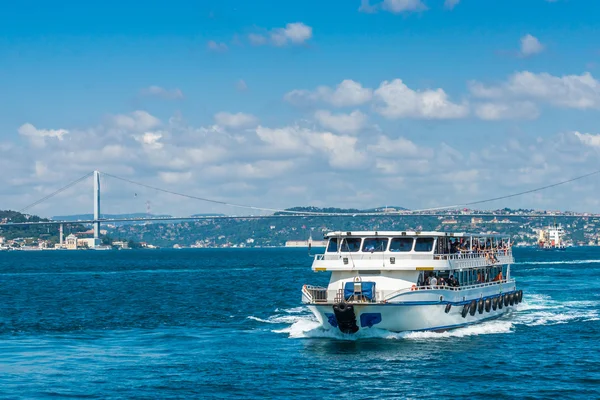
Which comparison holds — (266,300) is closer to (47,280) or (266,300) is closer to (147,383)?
(147,383)

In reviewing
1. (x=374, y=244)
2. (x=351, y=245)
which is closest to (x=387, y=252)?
(x=374, y=244)

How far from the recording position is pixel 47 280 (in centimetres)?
10938

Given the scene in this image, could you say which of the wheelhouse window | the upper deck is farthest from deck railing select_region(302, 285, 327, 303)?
the wheelhouse window

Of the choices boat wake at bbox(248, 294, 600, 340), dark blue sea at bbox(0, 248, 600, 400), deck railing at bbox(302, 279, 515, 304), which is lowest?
dark blue sea at bbox(0, 248, 600, 400)

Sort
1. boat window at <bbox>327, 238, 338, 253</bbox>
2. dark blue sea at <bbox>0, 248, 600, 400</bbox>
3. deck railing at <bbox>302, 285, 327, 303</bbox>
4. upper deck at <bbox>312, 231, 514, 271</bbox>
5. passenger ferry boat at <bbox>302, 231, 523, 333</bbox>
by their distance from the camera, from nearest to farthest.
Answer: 1. dark blue sea at <bbox>0, 248, 600, 400</bbox>
2. passenger ferry boat at <bbox>302, 231, 523, 333</bbox>
3. deck railing at <bbox>302, 285, 327, 303</bbox>
4. upper deck at <bbox>312, 231, 514, 271</bbox>
5. boat window at <bbox>327, 238, 338, 253</bbox>

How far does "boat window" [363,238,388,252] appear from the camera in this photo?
46875 millimetres

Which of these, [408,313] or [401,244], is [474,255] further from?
[408,313]

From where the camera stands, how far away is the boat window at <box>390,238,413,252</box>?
4692 cm

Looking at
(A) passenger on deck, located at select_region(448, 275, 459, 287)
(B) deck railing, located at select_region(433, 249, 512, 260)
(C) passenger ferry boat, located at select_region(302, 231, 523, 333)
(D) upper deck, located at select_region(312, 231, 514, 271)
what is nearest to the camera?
(C) passenger ferry boat, located at select_region(302, 231, 523, 333)

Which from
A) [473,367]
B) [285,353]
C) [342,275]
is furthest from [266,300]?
[473,367]

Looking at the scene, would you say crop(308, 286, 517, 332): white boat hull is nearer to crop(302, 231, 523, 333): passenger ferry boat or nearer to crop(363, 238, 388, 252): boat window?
crop(302, 231, 523, 333): passenger ferry boat

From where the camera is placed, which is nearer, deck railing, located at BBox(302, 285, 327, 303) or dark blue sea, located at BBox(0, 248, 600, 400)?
dark blue sea, located at BBox(0, 248, 600, 400)

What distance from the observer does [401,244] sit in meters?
47.1

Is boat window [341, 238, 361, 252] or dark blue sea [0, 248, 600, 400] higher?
boat window [341, 238, 361, 252]
